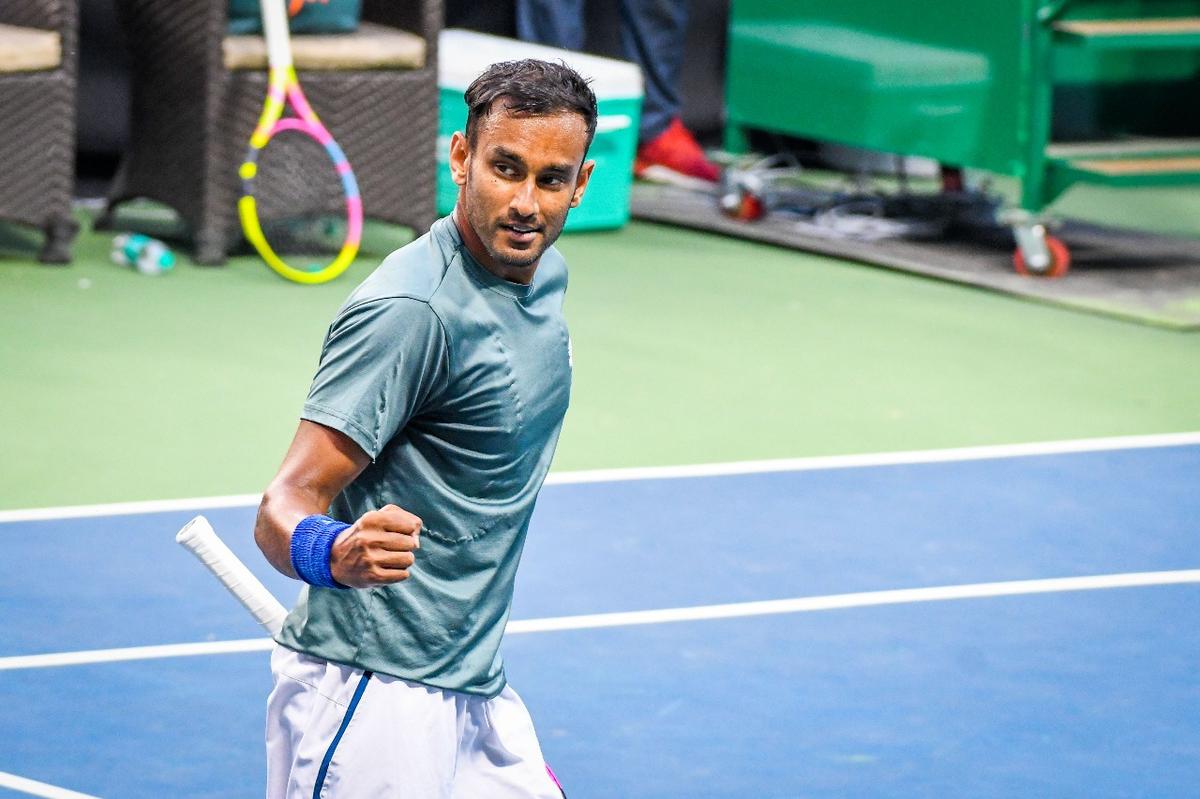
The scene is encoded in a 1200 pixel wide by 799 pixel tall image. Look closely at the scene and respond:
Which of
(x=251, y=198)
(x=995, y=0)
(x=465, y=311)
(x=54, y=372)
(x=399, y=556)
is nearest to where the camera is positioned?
(x=399, y=556)

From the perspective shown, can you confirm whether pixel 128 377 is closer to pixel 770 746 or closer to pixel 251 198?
pixel 251 198

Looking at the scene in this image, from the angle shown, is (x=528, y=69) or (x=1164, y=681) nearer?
(x=528, y=69)

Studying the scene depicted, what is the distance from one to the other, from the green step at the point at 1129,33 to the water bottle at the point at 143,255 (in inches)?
143

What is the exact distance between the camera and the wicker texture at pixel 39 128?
7633mm

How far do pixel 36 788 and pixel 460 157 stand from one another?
5.24 ft

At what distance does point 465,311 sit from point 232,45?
225 inches

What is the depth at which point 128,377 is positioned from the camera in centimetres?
638

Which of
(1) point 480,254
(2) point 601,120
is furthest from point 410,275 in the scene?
(2) point 601,120

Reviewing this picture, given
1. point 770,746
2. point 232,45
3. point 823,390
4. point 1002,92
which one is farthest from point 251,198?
point 770,746

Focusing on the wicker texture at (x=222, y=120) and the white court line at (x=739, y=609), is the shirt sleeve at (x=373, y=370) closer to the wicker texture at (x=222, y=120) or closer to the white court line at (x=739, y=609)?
the white court line at (x=739, y=609)

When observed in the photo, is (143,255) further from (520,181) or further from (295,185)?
(520,181)

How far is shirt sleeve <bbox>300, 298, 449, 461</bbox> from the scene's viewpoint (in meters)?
2.30

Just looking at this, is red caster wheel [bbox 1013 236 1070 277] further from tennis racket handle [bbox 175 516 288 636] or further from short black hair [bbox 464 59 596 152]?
short black hair [bbox 464 59 596 152]

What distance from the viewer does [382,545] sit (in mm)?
2123
